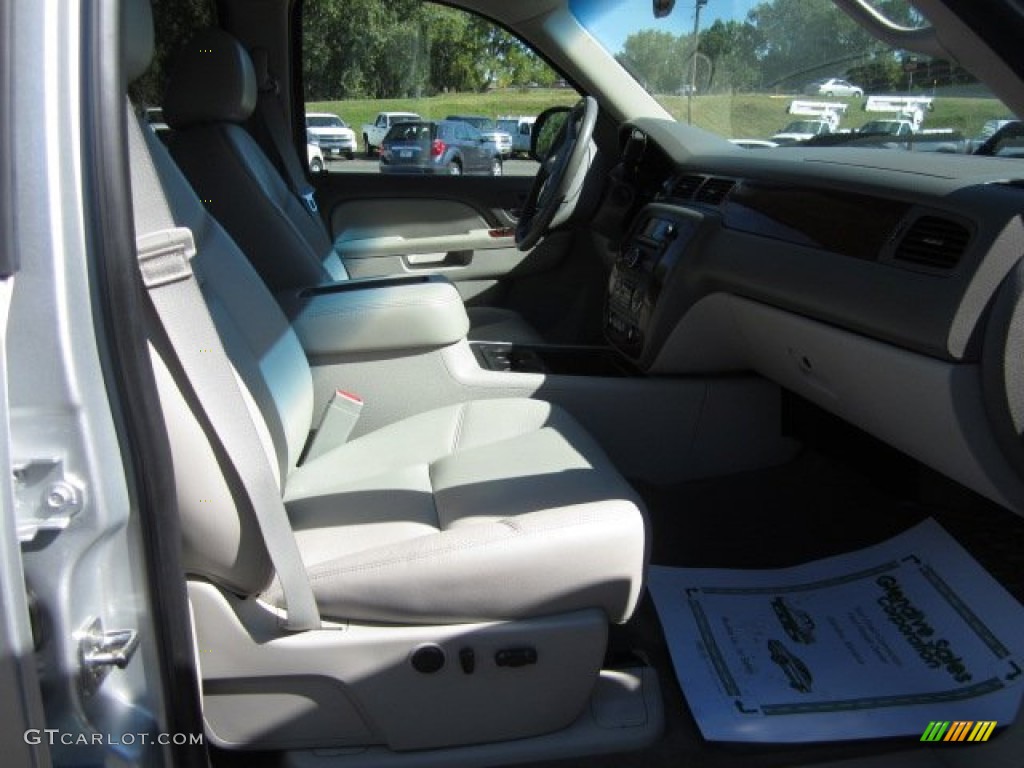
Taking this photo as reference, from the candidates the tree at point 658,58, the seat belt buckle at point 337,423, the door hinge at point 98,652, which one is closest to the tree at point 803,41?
the tree at point 658,58

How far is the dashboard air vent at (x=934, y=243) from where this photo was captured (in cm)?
134

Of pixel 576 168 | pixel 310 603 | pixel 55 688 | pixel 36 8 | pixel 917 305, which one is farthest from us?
pixel 576 168

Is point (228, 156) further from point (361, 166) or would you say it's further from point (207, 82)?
point (361, 166)

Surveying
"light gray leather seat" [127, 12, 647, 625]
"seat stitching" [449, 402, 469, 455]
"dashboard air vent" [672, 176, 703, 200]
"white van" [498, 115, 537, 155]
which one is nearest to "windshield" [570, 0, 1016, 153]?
"dashboard air vent" [672, 176, 703, 200]

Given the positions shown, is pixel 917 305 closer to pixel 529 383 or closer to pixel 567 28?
pixel 529 383

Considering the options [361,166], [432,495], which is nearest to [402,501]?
[432,495]

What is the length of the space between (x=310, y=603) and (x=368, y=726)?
0.71ft

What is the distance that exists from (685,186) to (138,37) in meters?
1.39

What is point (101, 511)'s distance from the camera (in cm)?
95

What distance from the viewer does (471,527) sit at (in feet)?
4.54

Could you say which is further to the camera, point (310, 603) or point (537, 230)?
point (537, 230)

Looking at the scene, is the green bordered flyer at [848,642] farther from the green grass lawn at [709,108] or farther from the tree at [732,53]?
the tree at [732,53]

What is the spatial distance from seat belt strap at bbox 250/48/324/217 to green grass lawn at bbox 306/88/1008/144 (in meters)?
0.19

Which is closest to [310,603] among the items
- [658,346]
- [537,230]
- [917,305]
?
[917,305]
